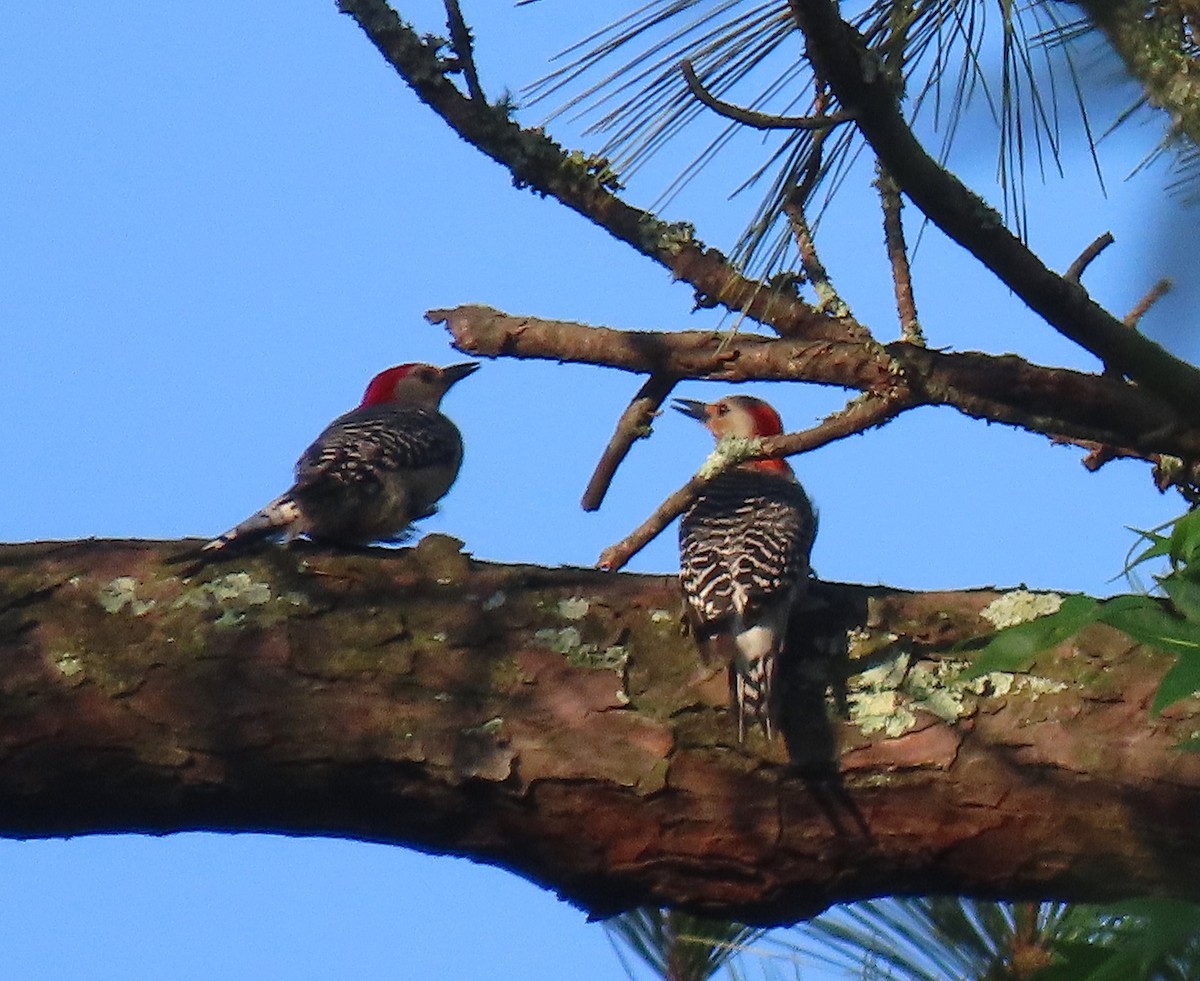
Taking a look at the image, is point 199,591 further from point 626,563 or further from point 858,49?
point 858,49

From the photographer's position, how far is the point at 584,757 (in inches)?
102

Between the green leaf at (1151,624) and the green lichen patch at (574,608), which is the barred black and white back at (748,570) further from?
the green leaf at (1151,624)

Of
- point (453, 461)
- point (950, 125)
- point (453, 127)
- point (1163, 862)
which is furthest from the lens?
point (453, 461)

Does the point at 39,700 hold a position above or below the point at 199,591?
below

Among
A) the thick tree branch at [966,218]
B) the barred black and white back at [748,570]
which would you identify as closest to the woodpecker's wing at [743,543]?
the barred black and white back at [748,570]

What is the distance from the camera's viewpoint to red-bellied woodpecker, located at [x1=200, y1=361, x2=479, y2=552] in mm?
3971

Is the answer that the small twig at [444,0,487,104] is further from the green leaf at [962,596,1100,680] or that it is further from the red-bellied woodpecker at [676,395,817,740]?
the green leaf at [962,596,1100,680]

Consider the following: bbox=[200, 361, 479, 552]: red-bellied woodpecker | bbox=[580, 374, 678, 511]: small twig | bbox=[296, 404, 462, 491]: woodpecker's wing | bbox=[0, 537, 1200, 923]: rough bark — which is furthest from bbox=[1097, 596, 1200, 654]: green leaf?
bbox=[296, 404, 462, 491]: woodpecker's wing

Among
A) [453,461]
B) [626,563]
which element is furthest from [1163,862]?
[453,461]

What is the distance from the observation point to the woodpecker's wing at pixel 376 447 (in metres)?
4.27

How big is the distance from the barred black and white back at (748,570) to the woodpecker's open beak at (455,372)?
1952 millimetres

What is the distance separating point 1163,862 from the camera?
255 centimetres

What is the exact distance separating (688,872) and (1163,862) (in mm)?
772

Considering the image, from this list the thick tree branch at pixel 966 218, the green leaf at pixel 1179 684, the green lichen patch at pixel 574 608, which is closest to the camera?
the green leaf at pixel 1179 684
